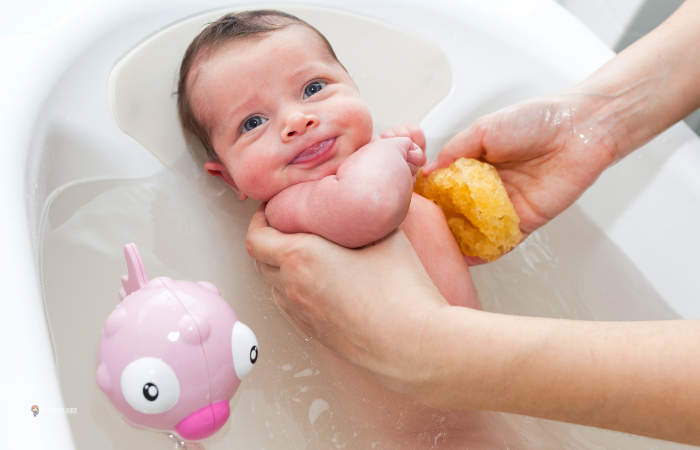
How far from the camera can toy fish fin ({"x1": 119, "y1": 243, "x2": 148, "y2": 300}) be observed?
700mm

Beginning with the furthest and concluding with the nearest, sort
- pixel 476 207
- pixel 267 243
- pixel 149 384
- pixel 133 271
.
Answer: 1. pixel 476 207
2. pixel 267 243
3. pixel 133 271
4. pixel 149 384

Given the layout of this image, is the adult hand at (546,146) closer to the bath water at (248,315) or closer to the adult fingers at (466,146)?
the adult fingers at (466,146)

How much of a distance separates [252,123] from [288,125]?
116mm

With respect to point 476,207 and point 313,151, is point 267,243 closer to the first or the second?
point 313,151

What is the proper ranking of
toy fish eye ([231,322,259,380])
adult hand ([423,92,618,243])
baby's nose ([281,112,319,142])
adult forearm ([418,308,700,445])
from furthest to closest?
adult hand ([423,92,618,243]) < baby's nose ([281,112,319,142]) < toy fish eye ([231,322,259,380]) < adult forearm ([418,308,700,445])

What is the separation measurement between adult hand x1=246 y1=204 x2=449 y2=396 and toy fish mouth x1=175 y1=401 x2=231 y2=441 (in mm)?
199

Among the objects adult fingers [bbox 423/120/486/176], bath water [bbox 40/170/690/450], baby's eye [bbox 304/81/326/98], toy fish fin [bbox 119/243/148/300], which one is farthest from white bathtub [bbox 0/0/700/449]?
baby's eye [bbox 304/81/326/98]

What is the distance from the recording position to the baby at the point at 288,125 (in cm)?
91

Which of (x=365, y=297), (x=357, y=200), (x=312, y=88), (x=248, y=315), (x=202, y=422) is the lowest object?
(x=248, y=315)

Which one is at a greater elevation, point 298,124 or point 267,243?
point 298,124

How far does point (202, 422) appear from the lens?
0.65 metres

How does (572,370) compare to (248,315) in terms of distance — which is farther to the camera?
(248,315)

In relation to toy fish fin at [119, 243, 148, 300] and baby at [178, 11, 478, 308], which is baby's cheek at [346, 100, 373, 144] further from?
toy fish fin at [119, 243, 148, 300]

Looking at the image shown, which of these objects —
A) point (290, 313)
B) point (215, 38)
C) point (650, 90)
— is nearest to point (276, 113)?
point (215, 38)
